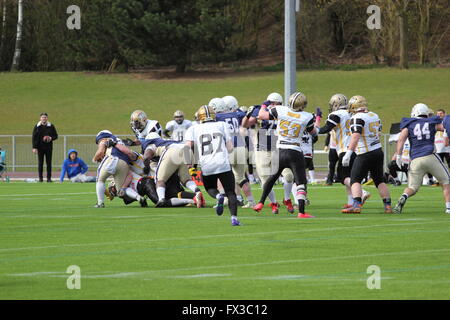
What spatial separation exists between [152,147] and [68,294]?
9841mm

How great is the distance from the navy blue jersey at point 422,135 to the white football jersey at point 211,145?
3.46 metres

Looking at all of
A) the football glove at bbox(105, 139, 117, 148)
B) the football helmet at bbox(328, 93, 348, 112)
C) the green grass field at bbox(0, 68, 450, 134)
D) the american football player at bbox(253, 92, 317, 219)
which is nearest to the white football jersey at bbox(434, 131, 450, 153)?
the football helmet at bbox(328, 93, 348, 112)

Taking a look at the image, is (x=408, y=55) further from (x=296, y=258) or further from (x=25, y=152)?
(x=296, y=258)

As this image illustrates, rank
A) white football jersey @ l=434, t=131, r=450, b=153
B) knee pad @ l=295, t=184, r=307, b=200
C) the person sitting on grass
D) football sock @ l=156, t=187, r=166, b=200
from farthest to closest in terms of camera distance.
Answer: the person sitting on grass < white football jersey @ l=434, t=131, r=450, b=153 < football sock @ l=156, t=187, r=166, b=200 < knee pad @ l=295, t=184, r=307, b=200

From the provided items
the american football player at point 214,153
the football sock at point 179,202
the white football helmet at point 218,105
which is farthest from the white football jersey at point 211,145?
the football sock at point 179,202

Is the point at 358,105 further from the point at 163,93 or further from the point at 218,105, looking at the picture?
the point at 163,93

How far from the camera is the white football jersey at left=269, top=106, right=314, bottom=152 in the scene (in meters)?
15.1

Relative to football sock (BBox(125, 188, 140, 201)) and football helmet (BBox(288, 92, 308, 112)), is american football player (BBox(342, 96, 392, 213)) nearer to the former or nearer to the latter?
football helmet (BBox(288, 92, 308, 112))

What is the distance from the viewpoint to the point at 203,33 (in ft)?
190

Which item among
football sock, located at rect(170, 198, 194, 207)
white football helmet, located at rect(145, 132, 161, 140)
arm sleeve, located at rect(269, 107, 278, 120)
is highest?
arm sleeve, located at rect(269, 107, 278, 120)

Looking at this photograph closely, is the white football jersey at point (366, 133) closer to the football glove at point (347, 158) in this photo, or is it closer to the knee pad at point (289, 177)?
the football glove at point (347, 158)

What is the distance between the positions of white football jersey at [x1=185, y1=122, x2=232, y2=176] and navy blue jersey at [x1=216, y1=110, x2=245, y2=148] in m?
3.11

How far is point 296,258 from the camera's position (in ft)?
34.2
